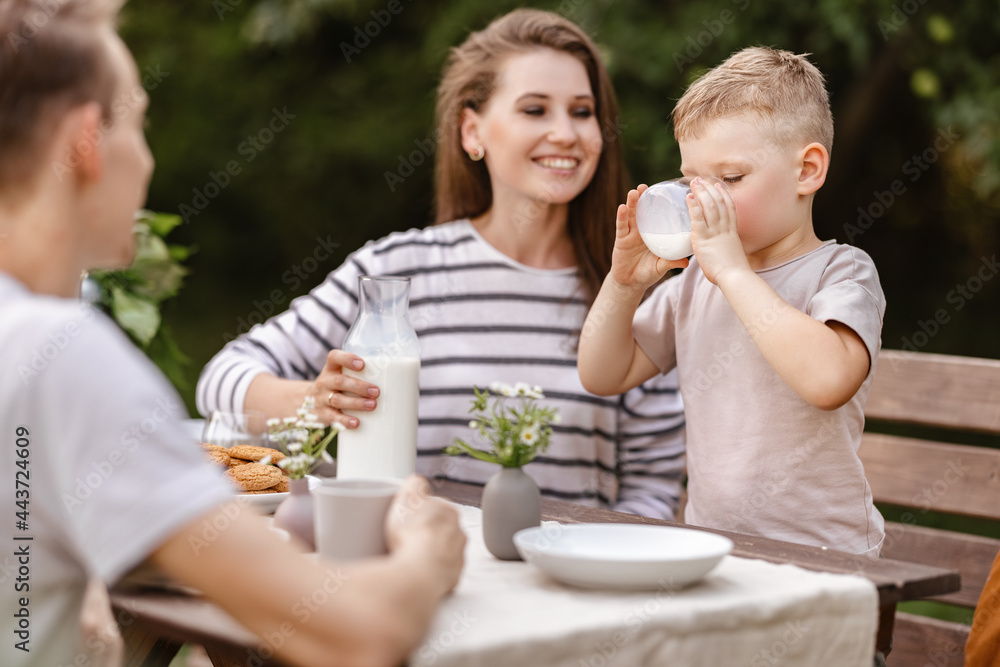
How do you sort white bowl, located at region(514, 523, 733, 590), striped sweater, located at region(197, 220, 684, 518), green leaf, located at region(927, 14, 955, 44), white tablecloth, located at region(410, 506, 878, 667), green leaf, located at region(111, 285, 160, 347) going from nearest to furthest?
white tablecloth, located at region(410, 506, 878, 667), white bowl, located at region(514, 523, 733, 590), striped sweater, located at region(197, 220, 684, 518), green leaf, located at region(111, 285, 160, 347), green leaf, located at region(927, 14, 955, 44)

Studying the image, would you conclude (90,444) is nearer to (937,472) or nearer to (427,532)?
(427,532)

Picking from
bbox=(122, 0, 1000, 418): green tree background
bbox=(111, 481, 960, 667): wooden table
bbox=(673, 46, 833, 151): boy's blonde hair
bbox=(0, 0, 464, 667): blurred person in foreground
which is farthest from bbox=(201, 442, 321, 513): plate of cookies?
bbox=(122, 0, 1000, 418): green tree background

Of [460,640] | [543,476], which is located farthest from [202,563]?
[543,476]

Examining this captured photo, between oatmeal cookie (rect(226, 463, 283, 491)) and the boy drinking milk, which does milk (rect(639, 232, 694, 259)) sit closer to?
the boy drinking milk

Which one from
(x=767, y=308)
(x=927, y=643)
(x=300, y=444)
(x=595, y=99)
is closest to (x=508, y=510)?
(x=300, y=444)

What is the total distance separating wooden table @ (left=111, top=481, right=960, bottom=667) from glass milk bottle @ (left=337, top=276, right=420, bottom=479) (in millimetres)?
192

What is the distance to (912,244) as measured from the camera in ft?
22.9

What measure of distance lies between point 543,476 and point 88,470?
1559mm

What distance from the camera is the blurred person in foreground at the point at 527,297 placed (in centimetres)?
239

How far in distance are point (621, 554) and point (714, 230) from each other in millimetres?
626

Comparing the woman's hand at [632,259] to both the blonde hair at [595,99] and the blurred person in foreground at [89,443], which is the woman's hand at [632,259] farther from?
the blurred person in foreground at [89,443]

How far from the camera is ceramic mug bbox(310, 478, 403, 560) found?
3.96 feet

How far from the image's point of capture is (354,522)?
1.21 m

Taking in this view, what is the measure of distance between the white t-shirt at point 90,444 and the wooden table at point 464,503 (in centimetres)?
17
